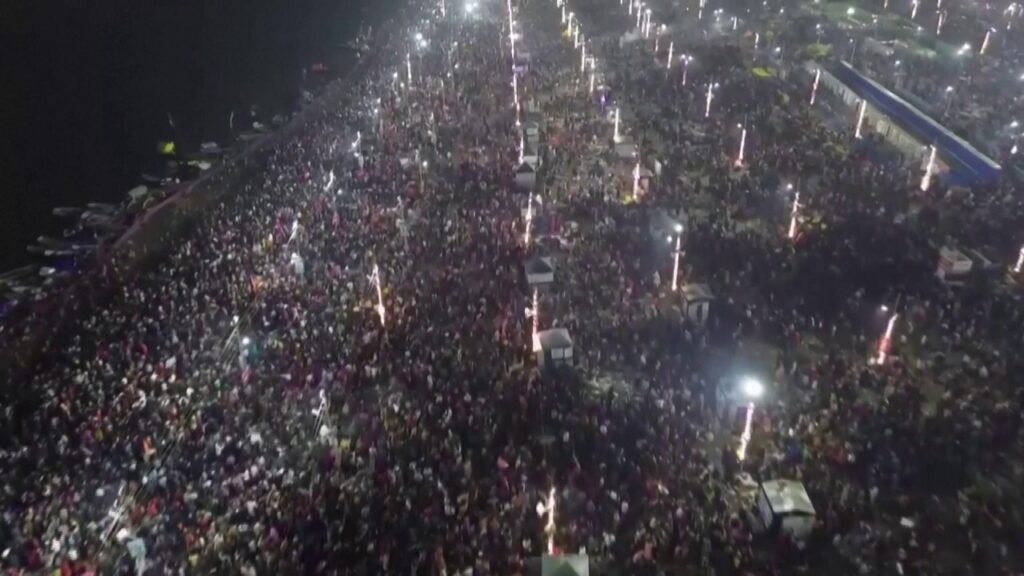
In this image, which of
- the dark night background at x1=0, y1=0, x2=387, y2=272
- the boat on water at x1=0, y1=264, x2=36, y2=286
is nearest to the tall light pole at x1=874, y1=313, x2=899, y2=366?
the boat on water at x1=0, y1=264, x2=36, y2=286

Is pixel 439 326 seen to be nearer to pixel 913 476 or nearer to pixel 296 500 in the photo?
pixel 296 500

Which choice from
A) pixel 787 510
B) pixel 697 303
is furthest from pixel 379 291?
pixel 787 510

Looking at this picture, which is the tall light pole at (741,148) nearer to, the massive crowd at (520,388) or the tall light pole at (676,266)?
the massive crowd at (520,388)

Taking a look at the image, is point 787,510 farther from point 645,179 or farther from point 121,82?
point 121,82

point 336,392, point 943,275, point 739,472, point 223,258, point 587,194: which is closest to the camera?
point 739,472

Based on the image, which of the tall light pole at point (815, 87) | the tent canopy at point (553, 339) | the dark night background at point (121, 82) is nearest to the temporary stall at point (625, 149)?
the tall light pole at point (815, 87)

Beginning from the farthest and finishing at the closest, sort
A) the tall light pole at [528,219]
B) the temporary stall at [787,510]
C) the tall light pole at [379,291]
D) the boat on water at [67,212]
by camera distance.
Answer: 1. the boat on water at [67,212]
2. the tall light pole at [528,219]
3. the tall light pole at [379,291]
4. the temporary stall at [787,510]

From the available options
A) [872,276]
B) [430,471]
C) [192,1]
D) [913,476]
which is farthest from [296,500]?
[192,1]

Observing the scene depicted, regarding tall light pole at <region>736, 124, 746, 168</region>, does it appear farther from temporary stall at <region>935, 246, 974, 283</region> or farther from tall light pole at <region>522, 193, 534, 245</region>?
temporary stall at <region>935, 246, 974, 283</region>
